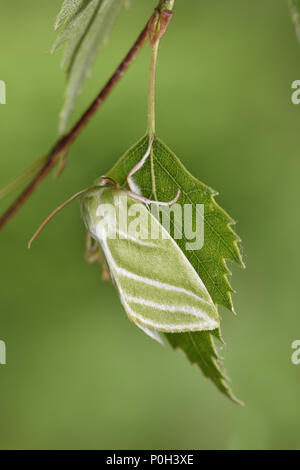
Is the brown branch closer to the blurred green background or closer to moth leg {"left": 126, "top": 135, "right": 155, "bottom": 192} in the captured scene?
moth leg {"left": 126, "top": 135, "right": 155, "bottom": 192}

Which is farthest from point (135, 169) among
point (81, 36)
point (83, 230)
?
point (83, 230)

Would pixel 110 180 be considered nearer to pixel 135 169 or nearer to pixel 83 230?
pixel 135 169

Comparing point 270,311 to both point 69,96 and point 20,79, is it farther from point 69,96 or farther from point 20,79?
point 69,96

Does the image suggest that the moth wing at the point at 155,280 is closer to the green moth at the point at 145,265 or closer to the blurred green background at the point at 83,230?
the green moth at the point at 145,265

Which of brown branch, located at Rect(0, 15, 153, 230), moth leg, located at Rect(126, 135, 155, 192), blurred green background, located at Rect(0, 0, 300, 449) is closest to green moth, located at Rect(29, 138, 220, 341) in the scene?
moth leg, located at Rect(126, 135, 155, 192)

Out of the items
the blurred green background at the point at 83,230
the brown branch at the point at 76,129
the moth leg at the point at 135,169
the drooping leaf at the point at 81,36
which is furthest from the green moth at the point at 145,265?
the blurred green background at the point at 83,230

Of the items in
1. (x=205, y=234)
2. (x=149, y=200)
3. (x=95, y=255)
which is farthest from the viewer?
(x=95, y=255)
